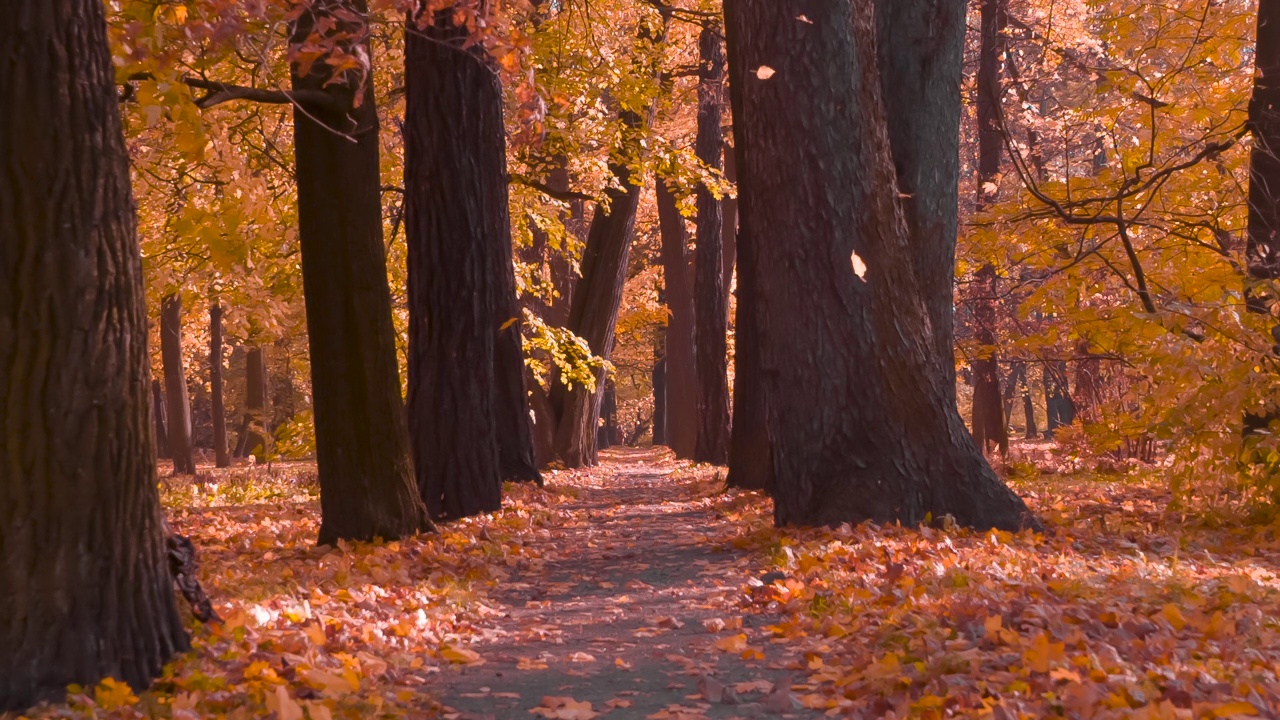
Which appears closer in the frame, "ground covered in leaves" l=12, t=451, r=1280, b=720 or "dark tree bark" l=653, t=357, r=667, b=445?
"ground covered in leaves" l=12, t=451, r=1280, b=720

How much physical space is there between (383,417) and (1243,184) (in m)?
10.1

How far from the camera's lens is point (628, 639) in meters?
5.96

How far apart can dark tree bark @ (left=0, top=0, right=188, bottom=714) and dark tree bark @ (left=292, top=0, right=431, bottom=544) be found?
143 inches

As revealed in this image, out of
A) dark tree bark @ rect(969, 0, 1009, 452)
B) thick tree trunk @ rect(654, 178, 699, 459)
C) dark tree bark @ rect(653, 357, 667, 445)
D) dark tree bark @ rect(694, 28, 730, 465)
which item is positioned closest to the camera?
dark tree bark @ rect(969, 0, 1009, 452)

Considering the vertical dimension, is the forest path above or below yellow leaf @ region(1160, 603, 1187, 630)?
below

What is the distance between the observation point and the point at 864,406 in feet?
27.5

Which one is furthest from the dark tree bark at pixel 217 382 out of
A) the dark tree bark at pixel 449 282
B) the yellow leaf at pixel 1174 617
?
the yellow leaf at pixel 1174 617

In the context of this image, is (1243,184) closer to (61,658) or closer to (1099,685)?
(1099,685)

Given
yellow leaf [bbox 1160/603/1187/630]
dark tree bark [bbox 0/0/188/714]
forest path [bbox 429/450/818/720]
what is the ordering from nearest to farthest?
dark tree bark [bbox 0/0/188/714], forest path [bbox 429/450/818/720], yellow leaf [bbox 1160/603/1187/630]

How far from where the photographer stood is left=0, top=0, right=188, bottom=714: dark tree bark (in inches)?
163

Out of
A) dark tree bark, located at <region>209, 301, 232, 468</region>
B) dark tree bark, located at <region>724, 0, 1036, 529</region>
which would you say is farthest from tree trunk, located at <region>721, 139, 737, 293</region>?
dark tree bark, located at <region>724, 0, 1036, 529</region>

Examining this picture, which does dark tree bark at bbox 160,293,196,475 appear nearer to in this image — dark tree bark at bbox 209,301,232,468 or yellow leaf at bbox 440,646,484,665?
dark tree bark at bbox 209,301,232,468

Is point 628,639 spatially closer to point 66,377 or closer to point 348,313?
point 66,377

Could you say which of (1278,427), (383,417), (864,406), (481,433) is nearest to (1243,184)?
(1278,427)
